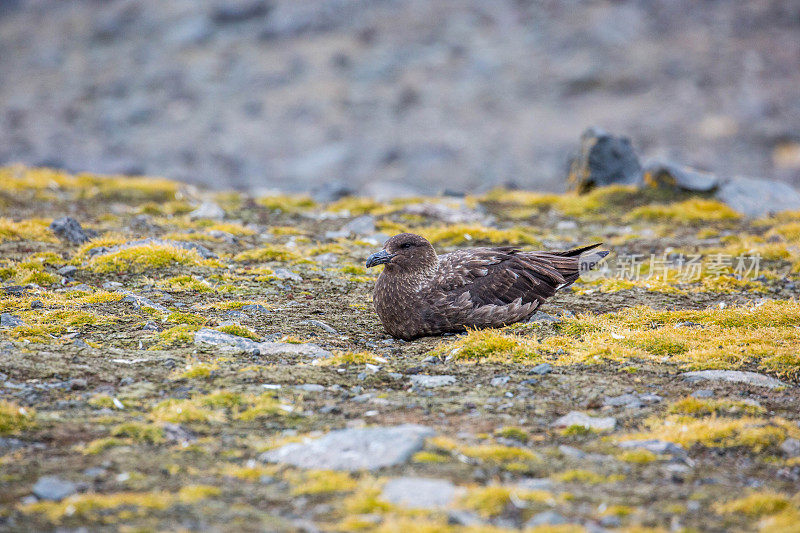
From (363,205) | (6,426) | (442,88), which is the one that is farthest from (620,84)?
(6,426)

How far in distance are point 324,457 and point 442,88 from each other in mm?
41118

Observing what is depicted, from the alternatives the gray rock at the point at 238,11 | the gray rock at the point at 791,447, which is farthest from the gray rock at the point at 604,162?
the gray rock at the point at 238,11

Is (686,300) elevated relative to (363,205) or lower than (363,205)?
lower

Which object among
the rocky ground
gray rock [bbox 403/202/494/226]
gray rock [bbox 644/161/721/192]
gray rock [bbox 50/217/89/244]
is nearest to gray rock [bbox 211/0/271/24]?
gray rock [bbox 403/202/494/226]

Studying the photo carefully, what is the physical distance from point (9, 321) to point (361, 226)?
849 centimetres

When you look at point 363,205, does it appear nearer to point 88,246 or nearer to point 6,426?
point 88,246

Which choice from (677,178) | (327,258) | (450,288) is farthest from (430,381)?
(677,178)

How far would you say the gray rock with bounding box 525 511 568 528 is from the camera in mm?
4809

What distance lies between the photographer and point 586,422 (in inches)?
257

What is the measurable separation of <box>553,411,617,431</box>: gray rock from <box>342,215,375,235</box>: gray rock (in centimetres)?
952

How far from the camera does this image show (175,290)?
35.6 ft

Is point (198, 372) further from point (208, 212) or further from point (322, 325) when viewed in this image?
point (208, 212)

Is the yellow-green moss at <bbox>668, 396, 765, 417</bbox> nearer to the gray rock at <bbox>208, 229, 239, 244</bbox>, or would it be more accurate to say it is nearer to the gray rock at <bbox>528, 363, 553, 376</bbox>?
the gray rock at <bbox>528, 363, 553, 376</bbox>

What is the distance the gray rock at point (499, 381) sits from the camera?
24.8 ft
